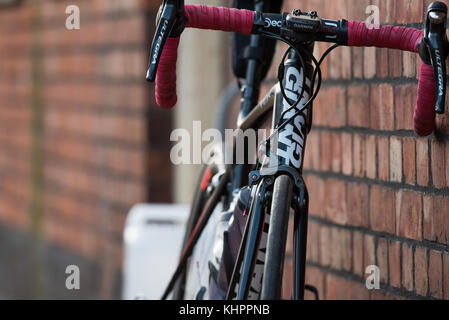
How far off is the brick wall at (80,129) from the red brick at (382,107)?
8.27 ft

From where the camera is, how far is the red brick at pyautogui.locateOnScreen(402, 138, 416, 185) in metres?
2.12

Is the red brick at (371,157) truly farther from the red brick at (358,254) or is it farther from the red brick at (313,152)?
the red brick at (313,152)

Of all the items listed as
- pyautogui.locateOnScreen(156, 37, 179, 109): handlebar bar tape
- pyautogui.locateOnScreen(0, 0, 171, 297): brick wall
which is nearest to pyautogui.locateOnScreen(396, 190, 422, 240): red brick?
pyautogui.locateOnScreen(156, 37, 179, 109): handlebar bar tape

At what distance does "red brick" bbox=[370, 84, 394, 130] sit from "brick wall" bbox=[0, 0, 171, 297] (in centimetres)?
252

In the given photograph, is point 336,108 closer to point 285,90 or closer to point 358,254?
point 358,254

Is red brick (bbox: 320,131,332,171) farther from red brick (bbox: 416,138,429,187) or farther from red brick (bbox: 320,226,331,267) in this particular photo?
red brick (bbox: 416,138,429,187)

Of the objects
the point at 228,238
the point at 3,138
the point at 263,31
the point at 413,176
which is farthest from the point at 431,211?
the point at 3,138

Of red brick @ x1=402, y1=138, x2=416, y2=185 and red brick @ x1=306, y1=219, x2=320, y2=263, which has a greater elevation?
red brick @ x1=402, y1=138, x2=416, y2=185

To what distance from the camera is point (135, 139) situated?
483 centimetres

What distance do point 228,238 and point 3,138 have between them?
5826 mm

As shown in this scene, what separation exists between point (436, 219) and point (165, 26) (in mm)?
845

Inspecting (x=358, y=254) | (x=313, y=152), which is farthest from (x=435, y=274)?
(x=313, y=152)

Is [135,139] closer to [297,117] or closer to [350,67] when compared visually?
[350,67]

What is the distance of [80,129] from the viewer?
557cm
